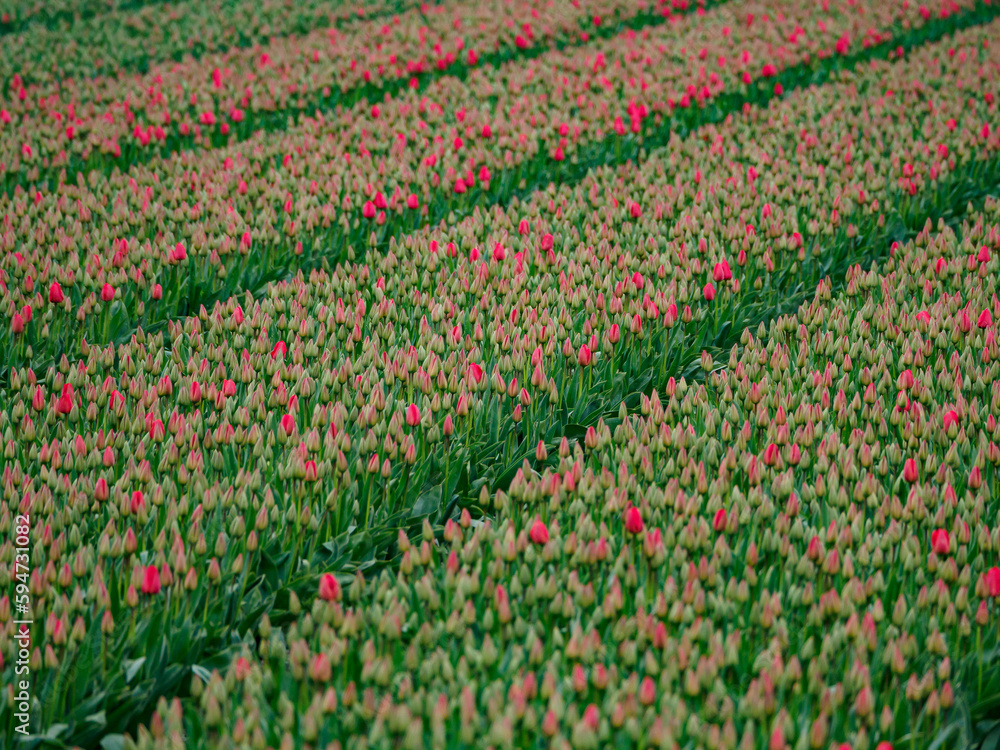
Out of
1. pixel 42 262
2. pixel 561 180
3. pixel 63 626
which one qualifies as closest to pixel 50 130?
pixel 42 262

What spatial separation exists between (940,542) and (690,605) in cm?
79

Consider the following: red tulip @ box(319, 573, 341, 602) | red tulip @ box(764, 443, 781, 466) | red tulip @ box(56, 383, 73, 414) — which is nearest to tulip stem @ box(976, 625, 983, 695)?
red tulip @ box(764, 443, 781, 466)

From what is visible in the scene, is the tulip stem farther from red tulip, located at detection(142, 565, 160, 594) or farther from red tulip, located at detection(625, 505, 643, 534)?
red tulip, located at detection(142, 565, 160, 594)

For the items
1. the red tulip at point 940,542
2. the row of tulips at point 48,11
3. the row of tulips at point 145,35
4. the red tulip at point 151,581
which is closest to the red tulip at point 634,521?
the red tulip at point 940,542

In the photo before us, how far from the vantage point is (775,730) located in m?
2.03

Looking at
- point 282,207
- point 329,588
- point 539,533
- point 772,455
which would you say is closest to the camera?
point 329,588

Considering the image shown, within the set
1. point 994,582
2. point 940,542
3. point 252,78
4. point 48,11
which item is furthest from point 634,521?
point 48,11

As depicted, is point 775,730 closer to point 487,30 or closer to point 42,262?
point 42,262

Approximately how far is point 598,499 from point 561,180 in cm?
439

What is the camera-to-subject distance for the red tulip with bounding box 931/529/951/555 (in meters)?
2.63

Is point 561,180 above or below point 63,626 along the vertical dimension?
above

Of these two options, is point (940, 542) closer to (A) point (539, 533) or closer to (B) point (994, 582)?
(B) point (994, 582)

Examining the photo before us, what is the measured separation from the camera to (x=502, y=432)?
3.70 metres

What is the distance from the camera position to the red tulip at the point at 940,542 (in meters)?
2.63
